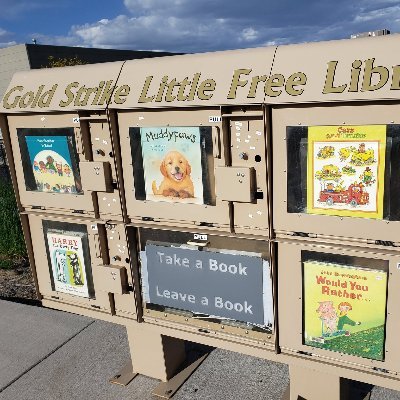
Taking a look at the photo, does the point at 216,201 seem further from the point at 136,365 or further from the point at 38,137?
the point at 136,365

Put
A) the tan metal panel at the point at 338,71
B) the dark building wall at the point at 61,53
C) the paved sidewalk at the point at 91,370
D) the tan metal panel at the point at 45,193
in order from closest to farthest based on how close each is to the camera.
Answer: the tan metal panel at the point at 338,71 < the tan metal panel at the point at 45,193 < the paved sidewalk at the point at 91,370 < the dark building wall at the point at 61,53

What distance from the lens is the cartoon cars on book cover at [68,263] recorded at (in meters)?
4.94

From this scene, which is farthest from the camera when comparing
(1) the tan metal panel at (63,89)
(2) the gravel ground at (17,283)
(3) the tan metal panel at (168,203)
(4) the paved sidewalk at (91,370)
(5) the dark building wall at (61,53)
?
(5) the dark building wall at (61,53)

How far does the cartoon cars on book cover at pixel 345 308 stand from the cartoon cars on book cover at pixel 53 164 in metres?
2.67

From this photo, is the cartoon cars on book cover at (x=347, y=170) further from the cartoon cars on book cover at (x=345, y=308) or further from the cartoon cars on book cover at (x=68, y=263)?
the cartoon cars on book cover at (x=68, y=263)

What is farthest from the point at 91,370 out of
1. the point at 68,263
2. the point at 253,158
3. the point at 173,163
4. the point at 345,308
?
the point at 253,158

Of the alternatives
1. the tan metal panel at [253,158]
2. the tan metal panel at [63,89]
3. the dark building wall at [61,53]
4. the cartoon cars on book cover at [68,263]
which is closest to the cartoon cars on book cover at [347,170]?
the tan metal panel at [253,158]

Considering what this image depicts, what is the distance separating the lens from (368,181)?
3289 millimetres

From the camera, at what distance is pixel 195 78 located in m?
3.81

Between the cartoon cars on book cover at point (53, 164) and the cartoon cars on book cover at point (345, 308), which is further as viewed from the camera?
the cartoon cars on book cover at point (53, 164)

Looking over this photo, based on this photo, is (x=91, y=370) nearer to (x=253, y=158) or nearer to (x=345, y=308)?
(x=345, y=308)

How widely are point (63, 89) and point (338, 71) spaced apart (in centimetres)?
283

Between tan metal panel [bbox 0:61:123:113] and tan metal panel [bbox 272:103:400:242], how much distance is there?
1799 millimetres

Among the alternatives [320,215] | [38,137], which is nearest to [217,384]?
[320,215]
